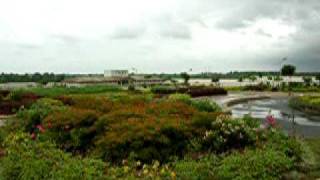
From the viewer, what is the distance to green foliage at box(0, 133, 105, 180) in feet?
30.7

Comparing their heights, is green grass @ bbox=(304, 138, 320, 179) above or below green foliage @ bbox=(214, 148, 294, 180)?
below

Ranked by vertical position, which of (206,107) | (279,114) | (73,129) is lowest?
(279,114)

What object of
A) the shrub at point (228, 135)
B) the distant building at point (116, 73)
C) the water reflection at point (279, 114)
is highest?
the shrub at point (228, 135)

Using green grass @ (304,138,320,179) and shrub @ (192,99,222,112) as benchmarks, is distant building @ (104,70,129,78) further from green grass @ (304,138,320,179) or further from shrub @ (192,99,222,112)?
green grass @ (304,138,320,179)

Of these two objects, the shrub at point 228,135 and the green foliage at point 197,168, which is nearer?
the green foliage at point 197,168

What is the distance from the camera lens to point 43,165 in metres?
9.95

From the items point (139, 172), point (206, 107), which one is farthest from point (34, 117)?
point (139, 172)

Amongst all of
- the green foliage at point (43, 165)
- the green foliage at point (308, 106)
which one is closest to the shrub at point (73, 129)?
the green foliage at point (43, 165)

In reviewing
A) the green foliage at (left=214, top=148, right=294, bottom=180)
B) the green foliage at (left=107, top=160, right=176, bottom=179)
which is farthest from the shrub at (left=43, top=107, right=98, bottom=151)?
the green foliage at (left=214, top=148, right=294, bottom=180)

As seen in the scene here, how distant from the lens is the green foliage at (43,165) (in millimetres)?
9344

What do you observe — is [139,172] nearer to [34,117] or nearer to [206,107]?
[206,107]

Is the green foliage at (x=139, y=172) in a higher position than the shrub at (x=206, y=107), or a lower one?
lower

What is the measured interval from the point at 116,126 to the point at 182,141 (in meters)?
1.47

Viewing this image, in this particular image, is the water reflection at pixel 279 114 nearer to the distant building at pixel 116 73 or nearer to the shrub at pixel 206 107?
the shrub at pixel 206 107
